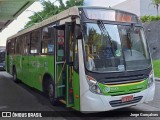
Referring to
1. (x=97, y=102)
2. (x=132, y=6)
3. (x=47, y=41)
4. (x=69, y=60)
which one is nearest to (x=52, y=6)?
(x=132, y=6)

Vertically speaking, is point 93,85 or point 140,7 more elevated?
point 140,7

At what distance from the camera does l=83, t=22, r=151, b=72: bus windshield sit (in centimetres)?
675

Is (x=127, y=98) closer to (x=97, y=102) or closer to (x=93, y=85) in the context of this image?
(x=97, y=102)

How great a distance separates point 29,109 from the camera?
845cm

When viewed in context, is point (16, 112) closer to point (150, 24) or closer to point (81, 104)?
point (81, 104)

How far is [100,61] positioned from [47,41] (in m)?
2.86

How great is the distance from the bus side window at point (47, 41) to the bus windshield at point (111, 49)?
1999mm

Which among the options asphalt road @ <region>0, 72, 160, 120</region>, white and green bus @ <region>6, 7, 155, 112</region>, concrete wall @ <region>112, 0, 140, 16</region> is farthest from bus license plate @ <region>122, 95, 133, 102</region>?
concrete wall @ <region>112, 0, 140, 16</region>

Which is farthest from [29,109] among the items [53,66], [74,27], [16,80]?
[16,80]

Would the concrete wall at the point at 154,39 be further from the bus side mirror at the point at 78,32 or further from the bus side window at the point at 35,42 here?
the bus side mirror at the point at 78,32

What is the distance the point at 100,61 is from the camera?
675 centimetres

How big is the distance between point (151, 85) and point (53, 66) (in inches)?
113

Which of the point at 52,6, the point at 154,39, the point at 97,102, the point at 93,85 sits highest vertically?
the point at 52,6

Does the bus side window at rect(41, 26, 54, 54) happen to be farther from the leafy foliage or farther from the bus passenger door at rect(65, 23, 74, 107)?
the leafy foliage
